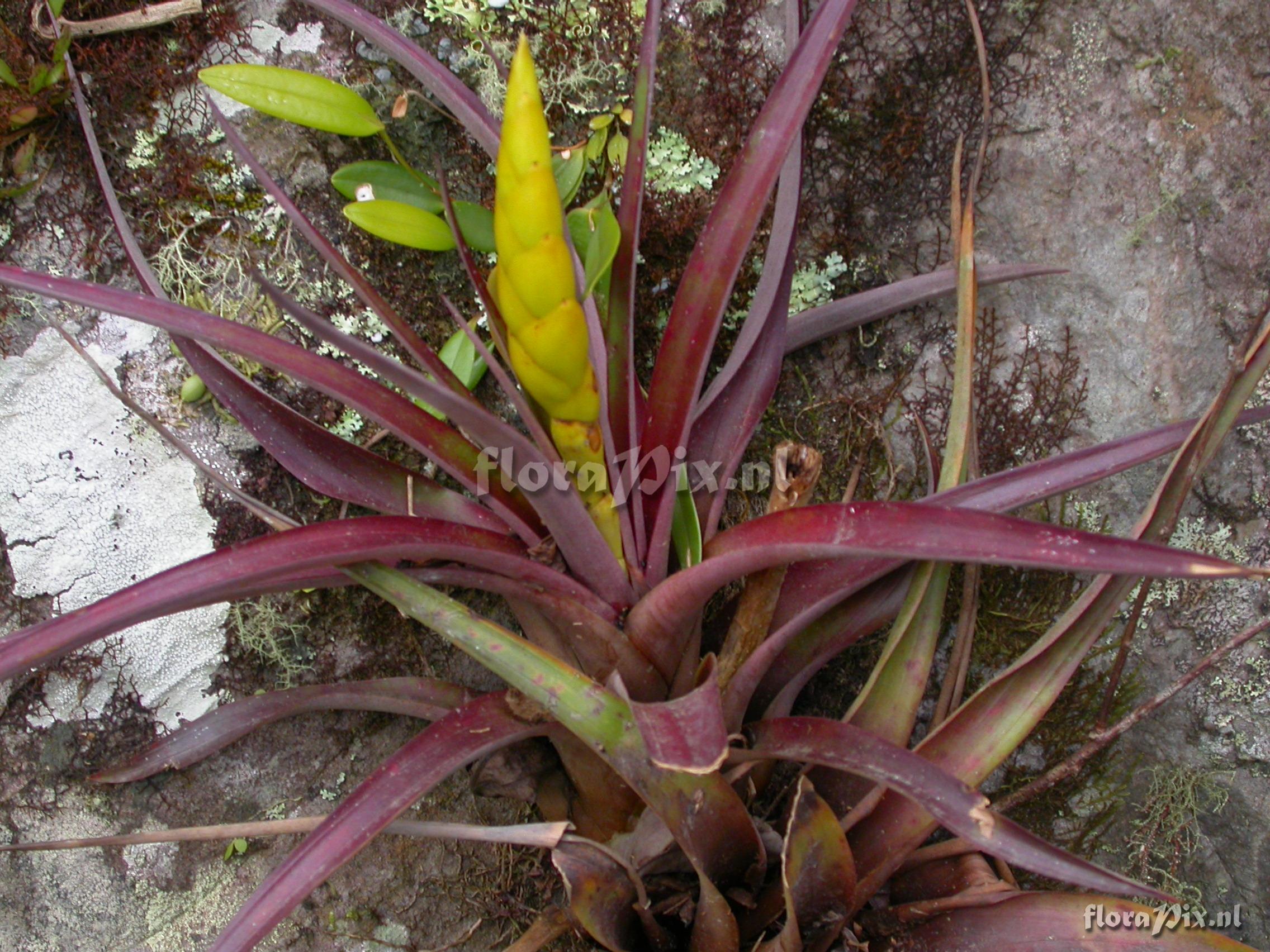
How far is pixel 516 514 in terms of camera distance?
3.33ft

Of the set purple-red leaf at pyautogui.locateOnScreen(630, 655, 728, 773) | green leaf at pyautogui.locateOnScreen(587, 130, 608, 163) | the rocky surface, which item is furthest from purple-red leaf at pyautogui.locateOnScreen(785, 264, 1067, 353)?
purple-red leaf at pyautogui.locateOnScreen(630, 655, 728, 773)

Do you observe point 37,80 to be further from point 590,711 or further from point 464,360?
point 590,711

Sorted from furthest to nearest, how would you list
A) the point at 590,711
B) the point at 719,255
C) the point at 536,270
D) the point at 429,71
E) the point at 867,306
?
the point at 867,306 → the point at 429,71 → the point at 719,255 → the point at 590,711 → the point at 536,270

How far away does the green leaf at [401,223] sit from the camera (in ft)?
3.67

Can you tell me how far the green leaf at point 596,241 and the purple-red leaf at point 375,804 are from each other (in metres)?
0.50

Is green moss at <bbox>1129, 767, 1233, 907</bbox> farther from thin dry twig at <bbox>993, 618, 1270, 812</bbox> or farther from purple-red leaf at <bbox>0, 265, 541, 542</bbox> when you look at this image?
purple-red leaf at <bbox>0, 265, 541, 542</bbox>

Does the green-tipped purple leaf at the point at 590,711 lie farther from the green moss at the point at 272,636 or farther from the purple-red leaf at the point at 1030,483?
the green moss at the point at 272,636

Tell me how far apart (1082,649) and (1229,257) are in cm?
70

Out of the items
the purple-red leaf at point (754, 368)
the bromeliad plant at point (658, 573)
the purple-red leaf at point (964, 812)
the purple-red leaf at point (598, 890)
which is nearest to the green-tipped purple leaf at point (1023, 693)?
the bromeliad plant at point (658, 573)

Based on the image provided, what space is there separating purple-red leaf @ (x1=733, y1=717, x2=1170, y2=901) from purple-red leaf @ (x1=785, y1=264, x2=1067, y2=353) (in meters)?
0.55

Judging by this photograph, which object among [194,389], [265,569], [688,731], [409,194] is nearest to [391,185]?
[409,194]

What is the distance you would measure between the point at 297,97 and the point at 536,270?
608 millimetres

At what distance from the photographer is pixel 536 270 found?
2.35 ft

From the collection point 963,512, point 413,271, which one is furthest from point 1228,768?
point 413,271
